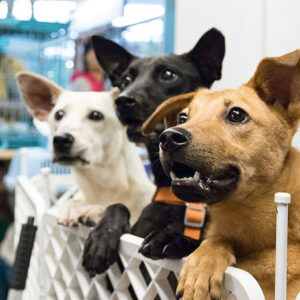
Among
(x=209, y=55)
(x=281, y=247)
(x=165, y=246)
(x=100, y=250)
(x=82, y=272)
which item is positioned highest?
(x=209, y=55)

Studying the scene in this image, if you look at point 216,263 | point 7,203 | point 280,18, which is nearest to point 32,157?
point 7,203

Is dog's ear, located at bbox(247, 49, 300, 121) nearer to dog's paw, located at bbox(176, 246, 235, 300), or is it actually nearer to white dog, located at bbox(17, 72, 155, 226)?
dog's paw, located at bbox(176, 246, 235, 300)

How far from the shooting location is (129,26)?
79.9 inches

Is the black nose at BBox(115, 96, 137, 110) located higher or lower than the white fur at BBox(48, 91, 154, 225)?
higher

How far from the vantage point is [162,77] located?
1215 millimetres

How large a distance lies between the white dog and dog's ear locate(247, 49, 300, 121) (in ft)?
1.93

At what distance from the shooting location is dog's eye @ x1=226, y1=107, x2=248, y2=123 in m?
0.83

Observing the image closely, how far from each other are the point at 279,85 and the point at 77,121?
2.18 feet

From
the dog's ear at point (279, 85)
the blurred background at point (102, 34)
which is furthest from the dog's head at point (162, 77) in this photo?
the dog's ear at point (279, 85)

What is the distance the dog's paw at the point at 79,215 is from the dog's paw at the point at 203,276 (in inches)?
17.4

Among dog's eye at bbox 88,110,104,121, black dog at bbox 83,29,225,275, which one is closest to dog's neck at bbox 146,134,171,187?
black dog at bbox 83,29,225,275

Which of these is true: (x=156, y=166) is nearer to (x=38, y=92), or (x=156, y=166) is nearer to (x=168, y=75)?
(x=168, y=75)

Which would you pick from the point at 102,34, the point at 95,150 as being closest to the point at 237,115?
the point at 95,150

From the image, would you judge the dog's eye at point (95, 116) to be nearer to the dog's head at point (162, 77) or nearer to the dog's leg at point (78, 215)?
the dog's head at point (162, 77)
